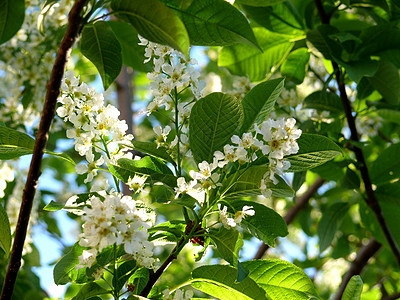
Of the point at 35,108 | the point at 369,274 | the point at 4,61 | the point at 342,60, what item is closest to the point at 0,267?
the point at 35,108

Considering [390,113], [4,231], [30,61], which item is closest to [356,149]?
[390,113]

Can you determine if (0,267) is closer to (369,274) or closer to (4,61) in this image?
(4,61)

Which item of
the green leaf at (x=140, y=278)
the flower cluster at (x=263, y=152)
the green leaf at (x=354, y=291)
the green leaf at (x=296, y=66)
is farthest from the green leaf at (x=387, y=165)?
the green leaf at (x=140, y=278)

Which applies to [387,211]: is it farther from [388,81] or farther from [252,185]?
[252,185]

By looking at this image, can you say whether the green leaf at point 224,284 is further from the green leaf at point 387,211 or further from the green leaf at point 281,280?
the green leaf at point 387,211

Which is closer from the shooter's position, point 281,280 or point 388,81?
point 281,280

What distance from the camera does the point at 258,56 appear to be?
2.05m

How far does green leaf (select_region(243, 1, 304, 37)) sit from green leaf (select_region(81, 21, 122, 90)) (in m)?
0.83

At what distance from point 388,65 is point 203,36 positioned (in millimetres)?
970

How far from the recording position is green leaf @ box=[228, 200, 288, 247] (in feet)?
3.72

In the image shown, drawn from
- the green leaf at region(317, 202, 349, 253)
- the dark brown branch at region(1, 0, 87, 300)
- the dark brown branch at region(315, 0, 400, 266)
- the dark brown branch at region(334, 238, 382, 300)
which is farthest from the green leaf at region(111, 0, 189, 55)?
the dark brown branch at region(334, 238, 382, 300)

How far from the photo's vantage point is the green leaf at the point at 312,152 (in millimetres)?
1070

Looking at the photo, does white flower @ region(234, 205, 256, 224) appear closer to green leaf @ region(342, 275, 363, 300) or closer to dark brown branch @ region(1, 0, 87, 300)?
green leaf @ region(342, 275, 363, 300)

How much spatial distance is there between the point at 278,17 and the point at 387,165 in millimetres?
733
